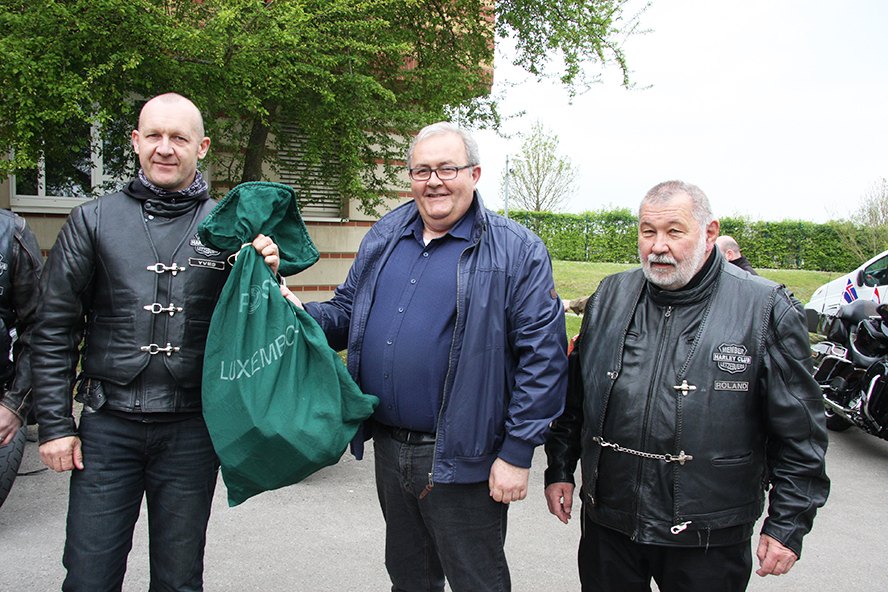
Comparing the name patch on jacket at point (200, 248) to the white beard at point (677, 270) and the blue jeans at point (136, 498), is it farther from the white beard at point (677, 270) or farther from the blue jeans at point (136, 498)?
the white beard at point (677, 270)

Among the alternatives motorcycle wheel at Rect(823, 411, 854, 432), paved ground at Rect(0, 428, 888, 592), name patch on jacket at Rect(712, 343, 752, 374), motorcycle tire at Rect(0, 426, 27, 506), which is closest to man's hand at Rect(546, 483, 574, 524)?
name patch on jacket at Rect(712, 343, 752, 374)

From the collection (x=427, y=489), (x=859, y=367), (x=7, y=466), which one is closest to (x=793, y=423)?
(x=427, y=489)

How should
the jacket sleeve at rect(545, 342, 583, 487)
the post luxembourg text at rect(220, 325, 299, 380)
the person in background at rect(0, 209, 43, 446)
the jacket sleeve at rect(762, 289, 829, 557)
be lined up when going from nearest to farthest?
the jacket sleeve at rect(762, 289, 829, 557)
the post luxembourg text at rect(220, 325, 299, 380)
the person in background at rect(0, 209, 43, 446)
the jacket sleeve at rect(545, 342, 583, 487)

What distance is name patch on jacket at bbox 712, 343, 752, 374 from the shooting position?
2088 mm

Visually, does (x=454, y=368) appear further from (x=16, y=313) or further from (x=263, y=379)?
(x=16, y=313)

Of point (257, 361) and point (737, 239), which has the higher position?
point (737, 239)

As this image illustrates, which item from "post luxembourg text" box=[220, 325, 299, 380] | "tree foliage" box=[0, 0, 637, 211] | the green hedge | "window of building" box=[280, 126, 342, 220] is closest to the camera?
"post luxembourg text" box=[220, 325, 299, 380]

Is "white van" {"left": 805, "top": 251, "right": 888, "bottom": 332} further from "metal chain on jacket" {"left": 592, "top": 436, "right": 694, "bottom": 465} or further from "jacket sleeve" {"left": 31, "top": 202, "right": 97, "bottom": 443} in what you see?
"jacket sleeve" {"left": 31, "top": 202, "right": 97, "bottom": 443}

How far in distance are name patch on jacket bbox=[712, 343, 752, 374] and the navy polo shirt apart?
934 millimetres

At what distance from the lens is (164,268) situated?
91.4 inches

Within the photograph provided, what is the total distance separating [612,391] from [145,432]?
171 centimetres

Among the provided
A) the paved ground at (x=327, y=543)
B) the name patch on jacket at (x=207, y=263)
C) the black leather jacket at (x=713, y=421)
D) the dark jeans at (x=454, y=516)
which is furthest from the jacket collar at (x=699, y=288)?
the paved ground at (x=327, y=543)

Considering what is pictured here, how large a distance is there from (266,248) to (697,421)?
1.62m

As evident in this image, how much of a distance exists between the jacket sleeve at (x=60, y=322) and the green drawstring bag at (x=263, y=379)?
45cm
